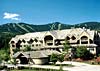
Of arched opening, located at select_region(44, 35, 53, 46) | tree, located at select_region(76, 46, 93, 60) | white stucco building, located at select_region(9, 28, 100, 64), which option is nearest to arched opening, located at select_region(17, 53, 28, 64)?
tree, located at select_region(76, 46, 93, 60)

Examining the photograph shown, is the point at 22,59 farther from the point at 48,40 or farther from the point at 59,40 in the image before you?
the point at 48,40

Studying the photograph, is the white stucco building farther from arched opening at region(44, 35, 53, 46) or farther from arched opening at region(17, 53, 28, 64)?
arched opening at region(17, 53, 28, 64)

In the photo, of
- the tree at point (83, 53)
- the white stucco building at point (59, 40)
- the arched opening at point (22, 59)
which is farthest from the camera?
the white stucco building at point (59, 40)

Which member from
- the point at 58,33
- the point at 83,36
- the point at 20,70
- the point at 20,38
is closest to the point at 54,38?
the point at 58,33

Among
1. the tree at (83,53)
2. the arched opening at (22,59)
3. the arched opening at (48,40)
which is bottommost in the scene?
the arched opening at (22,59)

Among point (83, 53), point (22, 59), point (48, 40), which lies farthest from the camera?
point (48, 40)

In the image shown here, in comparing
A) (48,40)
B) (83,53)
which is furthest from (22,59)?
(48,40)

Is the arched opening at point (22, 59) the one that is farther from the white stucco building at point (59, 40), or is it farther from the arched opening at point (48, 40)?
the arched opening at point (48, 40)

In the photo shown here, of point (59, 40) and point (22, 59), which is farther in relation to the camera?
point (59, 40)

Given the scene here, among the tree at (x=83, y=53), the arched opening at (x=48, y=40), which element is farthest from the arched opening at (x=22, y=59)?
the arched opening at (x=48, y=40)

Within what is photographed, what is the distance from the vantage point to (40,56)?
83.7m

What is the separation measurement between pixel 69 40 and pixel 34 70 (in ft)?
122

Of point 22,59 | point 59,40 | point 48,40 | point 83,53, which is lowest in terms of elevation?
point 22,59

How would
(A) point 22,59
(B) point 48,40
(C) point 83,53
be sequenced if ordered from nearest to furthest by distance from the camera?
1. (A) point 22,59
2. (C) point 83,53
3. (B) point 48,40
